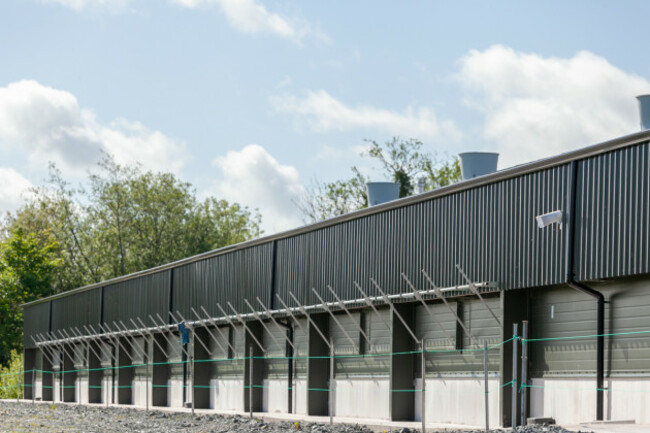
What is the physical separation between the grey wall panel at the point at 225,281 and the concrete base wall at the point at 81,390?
Answer: 1159 centimetres

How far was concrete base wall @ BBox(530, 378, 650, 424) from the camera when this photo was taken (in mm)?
16938

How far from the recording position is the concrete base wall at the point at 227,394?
3181 cm

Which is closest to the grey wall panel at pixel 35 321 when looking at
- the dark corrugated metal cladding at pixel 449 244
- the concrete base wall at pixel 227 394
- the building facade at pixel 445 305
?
the building facade at pixel 445 305

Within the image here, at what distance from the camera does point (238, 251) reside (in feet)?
107

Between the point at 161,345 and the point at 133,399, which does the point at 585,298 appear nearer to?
the point at 161,345

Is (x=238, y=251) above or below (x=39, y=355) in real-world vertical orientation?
above

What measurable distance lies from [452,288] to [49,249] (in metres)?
56.0

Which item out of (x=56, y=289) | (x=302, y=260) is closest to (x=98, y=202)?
(x=56, y=289)

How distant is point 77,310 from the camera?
4881cm

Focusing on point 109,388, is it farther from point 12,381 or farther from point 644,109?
point 644,109

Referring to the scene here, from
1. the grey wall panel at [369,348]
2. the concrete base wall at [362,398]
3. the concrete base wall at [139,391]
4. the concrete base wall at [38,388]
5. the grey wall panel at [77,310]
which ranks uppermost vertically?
the grey wall panel at [77,310]

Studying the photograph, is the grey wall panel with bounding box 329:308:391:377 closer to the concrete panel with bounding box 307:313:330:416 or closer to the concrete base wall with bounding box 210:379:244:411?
the concrete panel with bounding box 307:313:330:416

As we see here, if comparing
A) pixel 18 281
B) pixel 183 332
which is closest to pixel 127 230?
pixel 18 281

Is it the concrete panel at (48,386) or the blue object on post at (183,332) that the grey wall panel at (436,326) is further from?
the concrete panel at (48,386)
